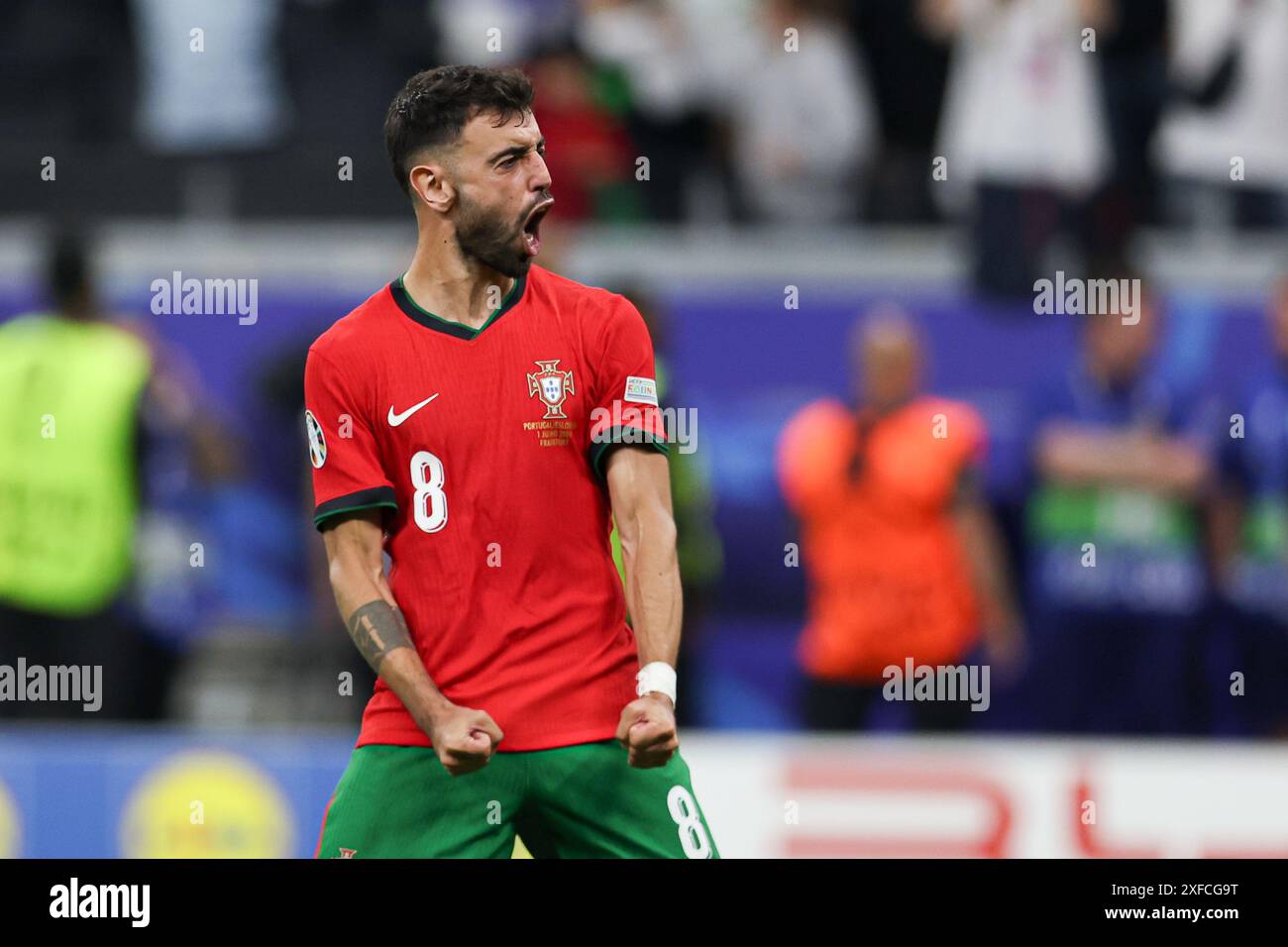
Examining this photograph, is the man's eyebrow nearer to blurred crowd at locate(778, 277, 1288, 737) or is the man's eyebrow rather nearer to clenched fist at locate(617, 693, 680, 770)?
clenched fist at locate(617, 693, 680, 770)

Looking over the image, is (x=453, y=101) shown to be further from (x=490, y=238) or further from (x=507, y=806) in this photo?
(x=507, y=806)

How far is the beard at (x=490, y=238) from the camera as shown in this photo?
477 centimetres

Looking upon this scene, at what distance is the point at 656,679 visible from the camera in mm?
4602

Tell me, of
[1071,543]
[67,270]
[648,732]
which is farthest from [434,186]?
[1071,543]

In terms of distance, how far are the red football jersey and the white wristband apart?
0.65 ft

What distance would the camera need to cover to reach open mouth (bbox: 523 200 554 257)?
477cm

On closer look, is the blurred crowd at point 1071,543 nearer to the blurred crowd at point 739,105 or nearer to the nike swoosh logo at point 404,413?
the blurred crowd at point 739,105

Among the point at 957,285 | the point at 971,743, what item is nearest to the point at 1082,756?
the point at 971,743

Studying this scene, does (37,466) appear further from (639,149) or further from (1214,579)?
(1214,579)

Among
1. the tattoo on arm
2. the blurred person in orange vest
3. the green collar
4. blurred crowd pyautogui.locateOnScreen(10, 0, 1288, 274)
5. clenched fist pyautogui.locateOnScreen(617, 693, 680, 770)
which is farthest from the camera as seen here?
blurred crowd pyautogui.locateOnScreen(10, 0, 1288, 274)

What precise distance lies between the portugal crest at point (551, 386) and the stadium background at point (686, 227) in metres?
3.62

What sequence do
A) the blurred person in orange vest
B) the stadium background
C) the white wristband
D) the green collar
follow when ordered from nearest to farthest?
the white wristband < the green collar < the blurred person in orange vest < the stadium background

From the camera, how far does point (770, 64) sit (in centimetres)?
1101

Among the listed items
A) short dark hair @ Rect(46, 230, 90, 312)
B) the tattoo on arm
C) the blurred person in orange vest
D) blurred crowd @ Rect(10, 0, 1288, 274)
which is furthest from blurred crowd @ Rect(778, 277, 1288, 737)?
the tattoo on arm
